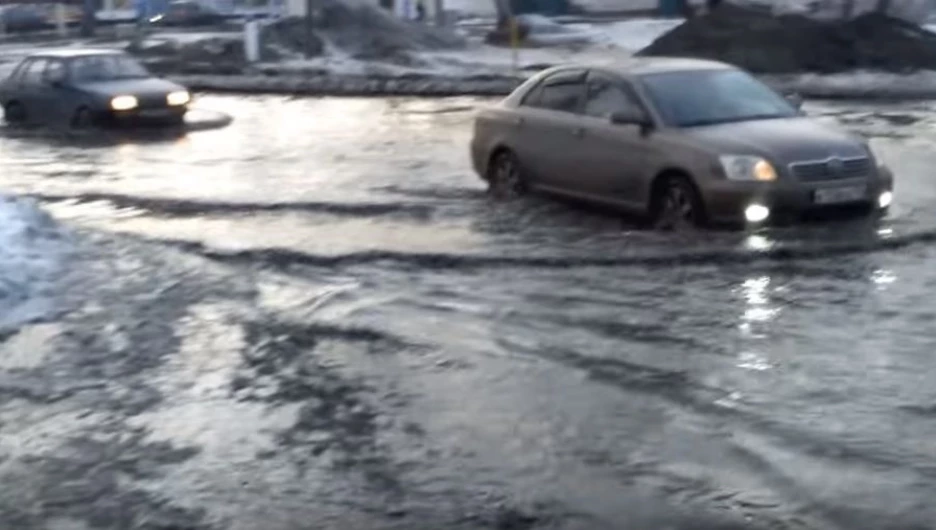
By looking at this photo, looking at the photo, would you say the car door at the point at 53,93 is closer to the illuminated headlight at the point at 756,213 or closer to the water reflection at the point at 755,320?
the illuminated headlight at the point at 756,213

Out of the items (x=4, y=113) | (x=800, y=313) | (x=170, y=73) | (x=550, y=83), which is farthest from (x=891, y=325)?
(x=170, y=73)

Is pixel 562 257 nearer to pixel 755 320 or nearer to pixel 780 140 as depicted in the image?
pixel 780 140

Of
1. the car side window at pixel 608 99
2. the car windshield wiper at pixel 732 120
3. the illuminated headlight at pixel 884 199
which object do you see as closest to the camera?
the illuminated headlight at pixel 884 199

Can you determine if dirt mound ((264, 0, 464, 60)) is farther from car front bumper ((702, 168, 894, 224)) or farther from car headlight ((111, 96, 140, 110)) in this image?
car front bumper ((702, 168, 894, 224))

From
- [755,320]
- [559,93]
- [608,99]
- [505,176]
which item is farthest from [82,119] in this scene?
[755,320]

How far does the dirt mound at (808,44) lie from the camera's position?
39.9 m

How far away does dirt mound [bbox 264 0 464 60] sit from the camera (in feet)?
163

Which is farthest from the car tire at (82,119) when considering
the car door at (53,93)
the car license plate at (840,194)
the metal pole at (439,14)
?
the metal pole at (439,14)

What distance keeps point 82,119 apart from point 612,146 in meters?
15.2

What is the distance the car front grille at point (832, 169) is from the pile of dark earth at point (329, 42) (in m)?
31.7

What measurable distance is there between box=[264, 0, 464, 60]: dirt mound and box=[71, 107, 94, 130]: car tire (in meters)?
19.1

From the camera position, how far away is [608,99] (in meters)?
16.6

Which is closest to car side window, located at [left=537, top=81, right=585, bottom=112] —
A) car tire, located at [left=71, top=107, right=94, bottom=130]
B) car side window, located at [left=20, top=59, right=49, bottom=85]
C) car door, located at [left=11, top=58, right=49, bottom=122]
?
car tire, located at [left=71, top=107, right=94, bottom=130]

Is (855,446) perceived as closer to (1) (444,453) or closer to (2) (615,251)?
(1) (444,453)
